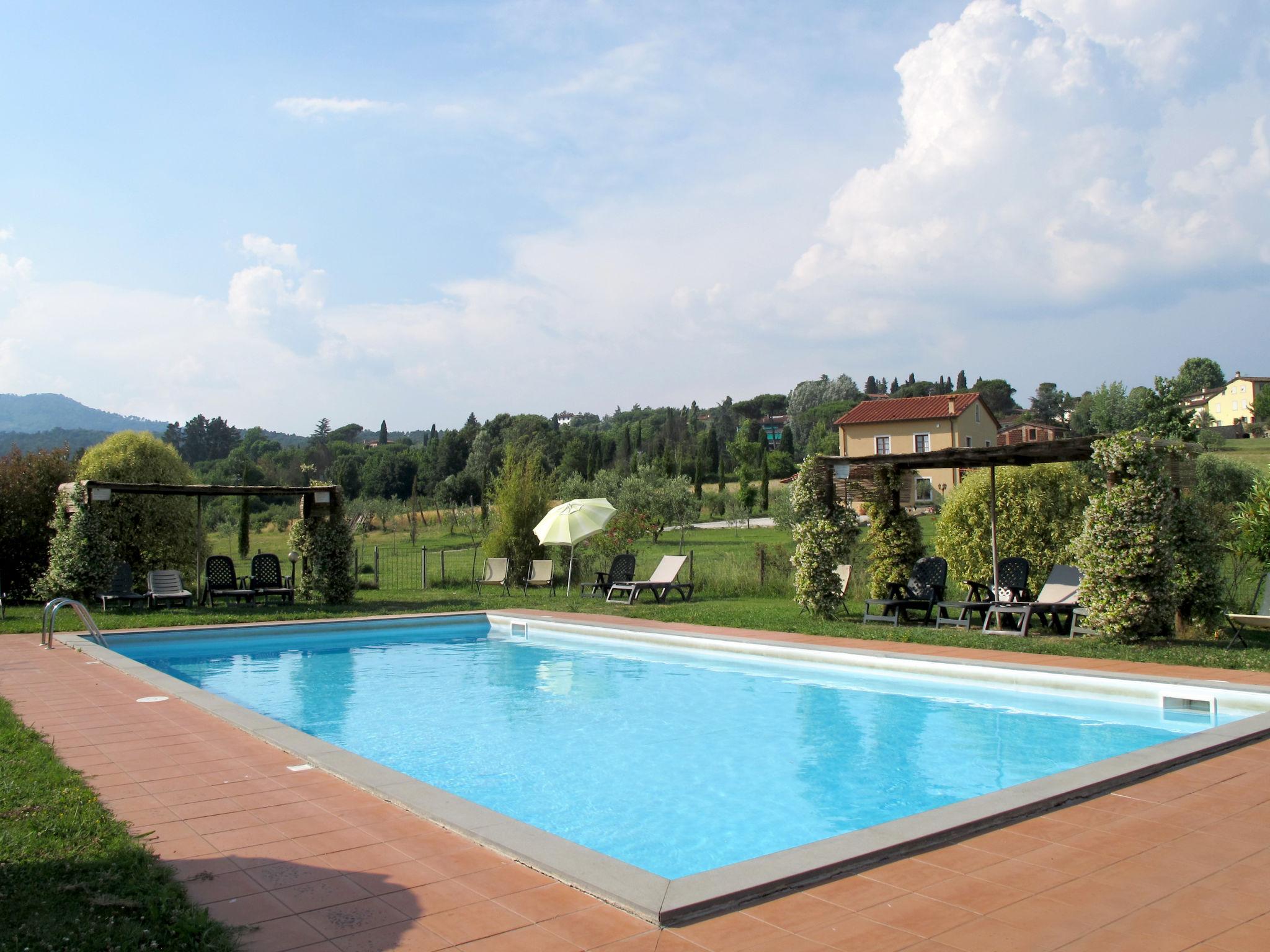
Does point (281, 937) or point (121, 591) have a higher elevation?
point (121, 591)

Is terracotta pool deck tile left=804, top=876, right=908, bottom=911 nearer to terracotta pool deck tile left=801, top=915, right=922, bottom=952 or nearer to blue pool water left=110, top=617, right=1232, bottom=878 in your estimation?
terracotta pool deck tile left=801, top=915, right=922, bottom=952

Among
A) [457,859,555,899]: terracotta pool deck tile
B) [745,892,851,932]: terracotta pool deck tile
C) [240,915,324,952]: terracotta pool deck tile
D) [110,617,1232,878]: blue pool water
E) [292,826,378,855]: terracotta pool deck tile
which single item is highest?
[240,915,324,952]: terracotta pool deck tile

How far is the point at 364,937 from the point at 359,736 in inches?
216

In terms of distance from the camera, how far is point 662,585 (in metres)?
16.7

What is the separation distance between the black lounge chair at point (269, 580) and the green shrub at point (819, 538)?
943 cm

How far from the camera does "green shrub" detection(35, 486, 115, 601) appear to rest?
1505 centimetres

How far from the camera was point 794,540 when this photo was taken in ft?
44.1

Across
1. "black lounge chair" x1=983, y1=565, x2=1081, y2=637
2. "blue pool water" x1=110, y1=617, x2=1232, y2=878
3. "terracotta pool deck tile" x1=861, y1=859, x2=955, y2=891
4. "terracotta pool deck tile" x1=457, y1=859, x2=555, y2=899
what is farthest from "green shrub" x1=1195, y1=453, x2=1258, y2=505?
"terracotta pool deck tile" x1=457, y1=859, x2=555, y2=899

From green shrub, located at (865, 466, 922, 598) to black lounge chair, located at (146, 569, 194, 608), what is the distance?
11.7m

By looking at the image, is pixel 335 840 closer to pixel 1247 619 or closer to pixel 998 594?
pixel 1247 619

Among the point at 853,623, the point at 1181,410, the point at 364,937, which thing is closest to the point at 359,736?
the point at 364,937

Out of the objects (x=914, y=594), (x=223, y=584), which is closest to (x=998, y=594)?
(x=914, y=594)

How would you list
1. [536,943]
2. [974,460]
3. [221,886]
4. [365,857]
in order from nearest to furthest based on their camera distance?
[536,943] → [221,886] → [365,857] → [974,460]

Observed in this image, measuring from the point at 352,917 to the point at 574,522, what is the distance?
14.1m
